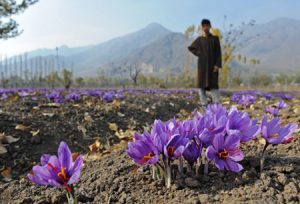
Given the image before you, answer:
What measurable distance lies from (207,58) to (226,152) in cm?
468

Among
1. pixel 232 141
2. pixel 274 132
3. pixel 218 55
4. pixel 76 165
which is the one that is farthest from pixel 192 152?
pixel 218 55

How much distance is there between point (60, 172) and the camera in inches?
53.1

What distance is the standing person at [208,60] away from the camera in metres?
5.99

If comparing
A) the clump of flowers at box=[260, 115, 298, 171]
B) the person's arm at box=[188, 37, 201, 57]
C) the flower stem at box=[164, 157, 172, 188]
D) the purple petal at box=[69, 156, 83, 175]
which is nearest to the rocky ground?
the flower stem at box=[164, 157, 172, 188]

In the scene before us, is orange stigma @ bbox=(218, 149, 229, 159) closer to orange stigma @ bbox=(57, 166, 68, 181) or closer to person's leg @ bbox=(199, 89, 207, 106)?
orange stigma @ bbox=(57, 166, 68, 181)

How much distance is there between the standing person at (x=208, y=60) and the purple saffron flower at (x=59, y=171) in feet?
15.8

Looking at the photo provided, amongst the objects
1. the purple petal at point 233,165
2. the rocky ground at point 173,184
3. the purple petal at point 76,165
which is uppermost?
the purple petal at point 76,165

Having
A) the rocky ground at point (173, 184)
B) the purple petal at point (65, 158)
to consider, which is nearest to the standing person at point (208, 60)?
the rocky ground at point (173, 184)

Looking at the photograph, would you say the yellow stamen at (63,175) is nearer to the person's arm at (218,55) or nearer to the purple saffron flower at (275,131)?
the purple saffron flower at (275,131)

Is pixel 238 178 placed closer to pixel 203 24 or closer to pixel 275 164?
pixel 275 164

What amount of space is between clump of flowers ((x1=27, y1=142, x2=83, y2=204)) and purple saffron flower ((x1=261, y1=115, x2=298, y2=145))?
868mm

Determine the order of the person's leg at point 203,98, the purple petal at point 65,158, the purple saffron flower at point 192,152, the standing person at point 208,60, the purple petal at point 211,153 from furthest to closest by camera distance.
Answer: the person's leg at point 203,98
the standing person at point 208,60
the purple saffron flower at point 192,152
the purple petal at point 211,153
the purple petal at point 65,158

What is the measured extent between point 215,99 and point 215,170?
450cm

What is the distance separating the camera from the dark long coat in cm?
600
